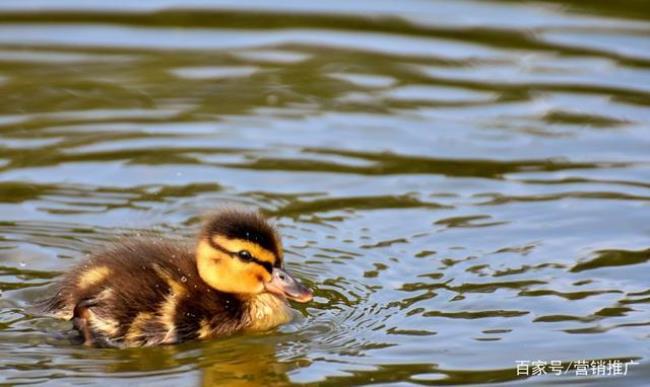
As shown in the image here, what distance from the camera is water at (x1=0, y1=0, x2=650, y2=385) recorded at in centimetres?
616

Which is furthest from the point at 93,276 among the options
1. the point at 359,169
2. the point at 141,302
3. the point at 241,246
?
the point at 359,169

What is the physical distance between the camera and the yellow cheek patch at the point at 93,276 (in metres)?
6.21

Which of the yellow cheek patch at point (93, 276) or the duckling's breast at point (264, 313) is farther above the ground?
the yellow cheek patch at point (93, 276)

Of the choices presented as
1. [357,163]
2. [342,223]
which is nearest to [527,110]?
[357,163]

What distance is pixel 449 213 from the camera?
7.76 meters

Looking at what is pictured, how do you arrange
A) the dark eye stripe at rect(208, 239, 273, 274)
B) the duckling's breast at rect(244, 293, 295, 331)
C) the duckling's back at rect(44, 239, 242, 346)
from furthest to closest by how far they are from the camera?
the duckling's breast at rect(244, 293, 295, 331) < the dark eye stripe at rect(208, 239, 273, 274) < the duckling's back at rect(44, 239, 242, 346)

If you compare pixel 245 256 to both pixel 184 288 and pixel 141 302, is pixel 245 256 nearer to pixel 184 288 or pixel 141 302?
pixel 184 288

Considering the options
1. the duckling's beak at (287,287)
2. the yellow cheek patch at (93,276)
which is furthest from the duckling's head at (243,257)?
the yellow cheek patch at (93,276)

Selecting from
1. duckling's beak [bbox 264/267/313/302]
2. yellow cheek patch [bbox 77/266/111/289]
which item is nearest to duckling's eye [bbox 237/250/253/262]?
duckling's beak [bbox 264/267/313/302]

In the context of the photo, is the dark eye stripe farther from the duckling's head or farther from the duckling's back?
the duckling's back

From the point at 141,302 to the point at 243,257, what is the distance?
0.44 metres

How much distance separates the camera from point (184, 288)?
20.6 ft

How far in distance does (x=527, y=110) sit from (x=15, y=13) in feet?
13.3

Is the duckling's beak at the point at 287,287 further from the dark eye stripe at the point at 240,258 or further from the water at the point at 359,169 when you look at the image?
the water at the point at 359,169
